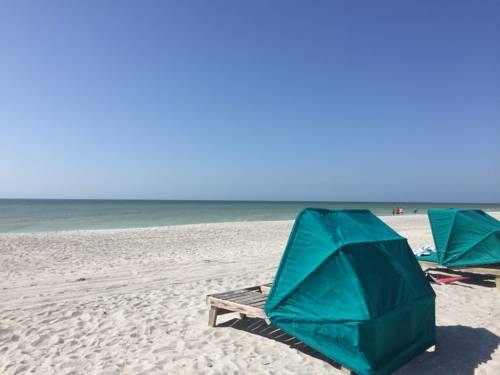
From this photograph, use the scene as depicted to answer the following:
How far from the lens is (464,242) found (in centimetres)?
840

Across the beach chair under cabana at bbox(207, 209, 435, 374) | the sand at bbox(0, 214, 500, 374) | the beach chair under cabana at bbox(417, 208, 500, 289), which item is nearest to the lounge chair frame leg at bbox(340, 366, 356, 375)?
the beach chair under cabana at bbox(207, 209, 435, 374)

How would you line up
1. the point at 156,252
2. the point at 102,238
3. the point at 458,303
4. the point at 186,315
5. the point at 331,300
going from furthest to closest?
the point at 102,238 < the point at 156,252 < the point at 458,303 < the point at 186,315 < the point at 331,300

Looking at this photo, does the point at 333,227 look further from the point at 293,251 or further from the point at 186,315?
the point at 186,315

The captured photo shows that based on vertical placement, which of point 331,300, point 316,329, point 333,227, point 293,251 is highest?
point 333,227

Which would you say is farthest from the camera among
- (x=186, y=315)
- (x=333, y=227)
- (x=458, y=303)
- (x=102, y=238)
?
(x=102, y=238)

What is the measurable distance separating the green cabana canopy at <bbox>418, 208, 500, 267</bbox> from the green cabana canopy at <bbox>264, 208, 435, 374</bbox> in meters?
4.00

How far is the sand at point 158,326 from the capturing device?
14.1ft

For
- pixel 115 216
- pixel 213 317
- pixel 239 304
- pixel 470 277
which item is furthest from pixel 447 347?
pixel 115 216

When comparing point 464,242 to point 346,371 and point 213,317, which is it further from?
point 213,317

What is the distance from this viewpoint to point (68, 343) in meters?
4.91

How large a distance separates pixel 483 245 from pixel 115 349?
8114mm

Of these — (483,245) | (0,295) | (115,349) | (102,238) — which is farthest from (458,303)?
(102,238)

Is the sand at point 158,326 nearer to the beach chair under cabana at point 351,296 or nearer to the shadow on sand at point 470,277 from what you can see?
the shadow on sand at point 470,277

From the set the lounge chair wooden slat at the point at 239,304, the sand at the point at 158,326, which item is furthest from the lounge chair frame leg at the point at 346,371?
the lounge chair wooden slat at the point at 239,304
